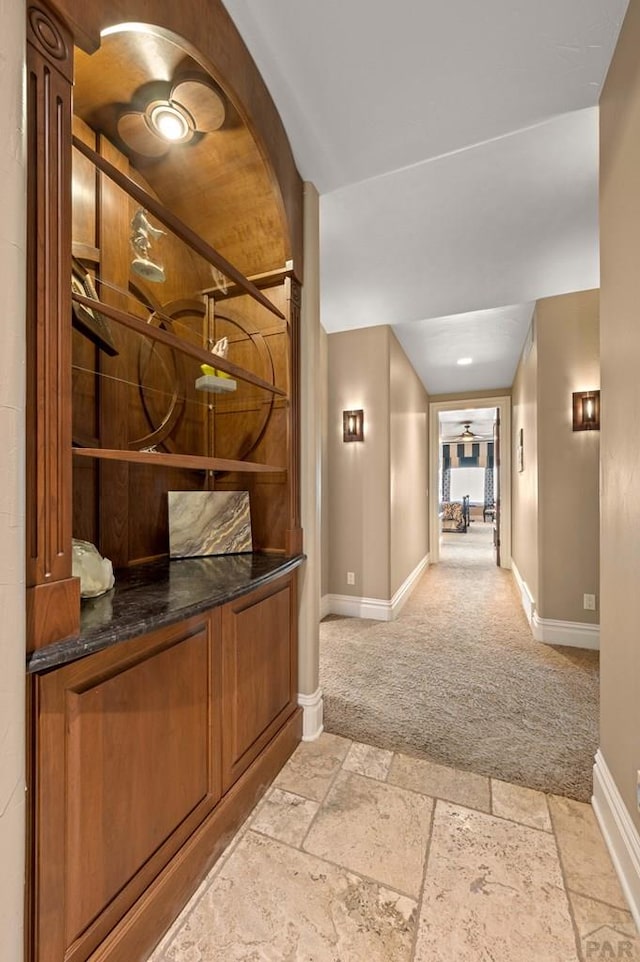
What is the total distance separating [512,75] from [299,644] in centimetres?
244

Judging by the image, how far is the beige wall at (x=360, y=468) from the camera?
3.71m

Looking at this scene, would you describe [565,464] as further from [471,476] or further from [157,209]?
[471,476]

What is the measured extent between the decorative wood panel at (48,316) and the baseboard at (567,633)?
3438mm

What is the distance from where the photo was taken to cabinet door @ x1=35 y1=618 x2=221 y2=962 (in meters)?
0.81

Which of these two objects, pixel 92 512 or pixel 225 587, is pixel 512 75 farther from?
pixel 92 512

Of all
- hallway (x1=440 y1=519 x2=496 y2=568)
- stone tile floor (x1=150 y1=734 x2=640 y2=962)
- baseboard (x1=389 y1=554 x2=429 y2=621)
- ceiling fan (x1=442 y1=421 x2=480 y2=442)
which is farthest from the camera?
ceiling fan (x1=442 y1=421 x2=480 y2=442)

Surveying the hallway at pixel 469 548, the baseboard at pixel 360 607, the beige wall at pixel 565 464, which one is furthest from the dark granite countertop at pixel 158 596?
the hallway at pixel 469 548

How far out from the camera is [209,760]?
50.4 inches

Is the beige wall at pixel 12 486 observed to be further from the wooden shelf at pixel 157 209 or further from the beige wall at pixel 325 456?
the beige wall at pixel 325 456

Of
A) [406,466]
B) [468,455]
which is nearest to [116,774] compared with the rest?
[406,466]

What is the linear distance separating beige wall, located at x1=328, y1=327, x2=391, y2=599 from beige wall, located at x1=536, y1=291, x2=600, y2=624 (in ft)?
4.25

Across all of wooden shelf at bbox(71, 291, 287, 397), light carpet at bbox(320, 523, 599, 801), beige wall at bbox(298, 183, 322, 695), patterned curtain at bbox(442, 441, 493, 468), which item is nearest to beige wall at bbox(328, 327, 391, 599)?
light carpet at bbox(320, 523, 599, 801)

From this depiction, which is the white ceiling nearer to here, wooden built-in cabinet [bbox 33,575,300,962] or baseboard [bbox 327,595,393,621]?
wooden built-in cabinet [bbox 33,575,300,962]

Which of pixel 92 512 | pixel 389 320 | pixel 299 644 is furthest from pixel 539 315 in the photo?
pixel 92 512
